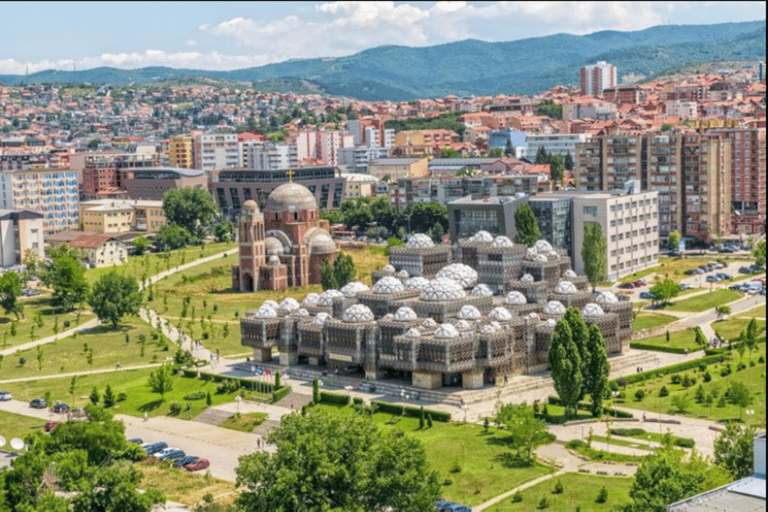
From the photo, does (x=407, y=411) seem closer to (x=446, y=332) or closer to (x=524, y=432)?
(x=446, y=332)

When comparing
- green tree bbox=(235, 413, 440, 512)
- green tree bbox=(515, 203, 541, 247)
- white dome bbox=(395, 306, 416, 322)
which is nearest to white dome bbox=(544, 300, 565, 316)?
white dome bbox=(395, 306, 416, 322)

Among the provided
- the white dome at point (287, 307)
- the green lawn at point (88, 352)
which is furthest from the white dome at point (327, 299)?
the green lawn at point (88, 352)

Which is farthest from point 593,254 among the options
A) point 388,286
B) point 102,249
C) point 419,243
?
point 102,249

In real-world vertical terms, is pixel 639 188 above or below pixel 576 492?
above

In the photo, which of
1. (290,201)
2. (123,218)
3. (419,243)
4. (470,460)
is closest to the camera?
(470,460)

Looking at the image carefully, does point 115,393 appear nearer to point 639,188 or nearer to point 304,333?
point 304,333

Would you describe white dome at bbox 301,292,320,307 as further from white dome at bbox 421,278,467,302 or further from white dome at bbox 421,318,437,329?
white dome at bbox 421,318,437,329

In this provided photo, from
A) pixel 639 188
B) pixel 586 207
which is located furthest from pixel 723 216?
pixel 586 207
